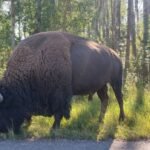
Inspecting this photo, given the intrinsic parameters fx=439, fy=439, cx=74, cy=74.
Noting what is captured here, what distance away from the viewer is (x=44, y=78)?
9.02 metres

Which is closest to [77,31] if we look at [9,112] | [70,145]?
[9,112]

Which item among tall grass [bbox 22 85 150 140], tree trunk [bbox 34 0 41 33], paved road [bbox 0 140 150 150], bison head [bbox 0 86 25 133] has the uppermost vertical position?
tree trunk [bbox 34 0 41 33]

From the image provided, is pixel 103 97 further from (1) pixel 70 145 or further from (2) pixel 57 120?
(1) pixel 70 145

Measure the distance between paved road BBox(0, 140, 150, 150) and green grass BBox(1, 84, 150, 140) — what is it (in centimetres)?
31

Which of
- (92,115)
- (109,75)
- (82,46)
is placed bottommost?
(92,115)

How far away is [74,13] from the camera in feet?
75.6

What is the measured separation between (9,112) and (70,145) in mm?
1813

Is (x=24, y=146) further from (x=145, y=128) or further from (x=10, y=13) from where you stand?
(x=10, y=13)

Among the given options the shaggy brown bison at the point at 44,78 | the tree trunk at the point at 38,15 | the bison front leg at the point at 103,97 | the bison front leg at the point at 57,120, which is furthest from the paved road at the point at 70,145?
the tree trunk at the point at 38,15

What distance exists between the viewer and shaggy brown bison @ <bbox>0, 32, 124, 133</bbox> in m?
8.70

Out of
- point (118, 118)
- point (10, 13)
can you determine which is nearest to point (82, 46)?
point (118, 118)

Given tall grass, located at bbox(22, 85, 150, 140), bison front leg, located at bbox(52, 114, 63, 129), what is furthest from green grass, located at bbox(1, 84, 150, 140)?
bison front leg, located at bbox(52, 114, 63, 129)

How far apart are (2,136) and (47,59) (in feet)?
6.37

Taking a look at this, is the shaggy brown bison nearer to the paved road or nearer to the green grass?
the green grass
